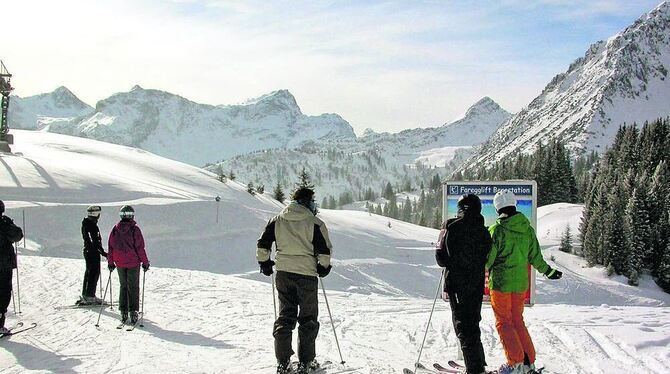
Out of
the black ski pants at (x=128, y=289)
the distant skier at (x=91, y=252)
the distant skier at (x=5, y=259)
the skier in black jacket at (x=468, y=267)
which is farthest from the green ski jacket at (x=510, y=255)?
the distant skier at (x=91, y=252)

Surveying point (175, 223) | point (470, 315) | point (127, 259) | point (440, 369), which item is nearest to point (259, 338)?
point (127, 259)

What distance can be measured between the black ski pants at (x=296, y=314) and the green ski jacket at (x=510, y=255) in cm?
220

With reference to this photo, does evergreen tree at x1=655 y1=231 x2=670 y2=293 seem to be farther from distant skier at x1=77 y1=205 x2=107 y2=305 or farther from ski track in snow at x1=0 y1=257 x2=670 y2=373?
distant skier at x1=77 y1=205 x2=107 y2=305

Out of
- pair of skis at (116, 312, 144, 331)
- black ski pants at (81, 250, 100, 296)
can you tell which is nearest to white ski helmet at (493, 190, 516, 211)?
pair of skis at (116, 312, 144, 331)

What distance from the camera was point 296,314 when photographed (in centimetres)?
706

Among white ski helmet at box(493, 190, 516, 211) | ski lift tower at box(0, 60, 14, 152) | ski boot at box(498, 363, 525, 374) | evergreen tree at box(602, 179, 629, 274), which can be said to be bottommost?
evergreen tree at box(602, 179, 629, 274)

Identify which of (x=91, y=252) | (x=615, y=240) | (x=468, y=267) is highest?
(x=468, y=267)

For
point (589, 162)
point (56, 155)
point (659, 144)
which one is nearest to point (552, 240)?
point (659, 144)

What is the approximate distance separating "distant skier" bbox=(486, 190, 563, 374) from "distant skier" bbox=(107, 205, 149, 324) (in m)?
6.53

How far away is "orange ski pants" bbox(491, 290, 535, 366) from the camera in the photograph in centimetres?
661

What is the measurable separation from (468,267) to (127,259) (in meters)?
6.69

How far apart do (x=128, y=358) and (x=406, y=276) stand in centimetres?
2623

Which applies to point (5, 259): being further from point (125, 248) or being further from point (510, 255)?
point (510, 255)

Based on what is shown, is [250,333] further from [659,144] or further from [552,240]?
[659,144]
